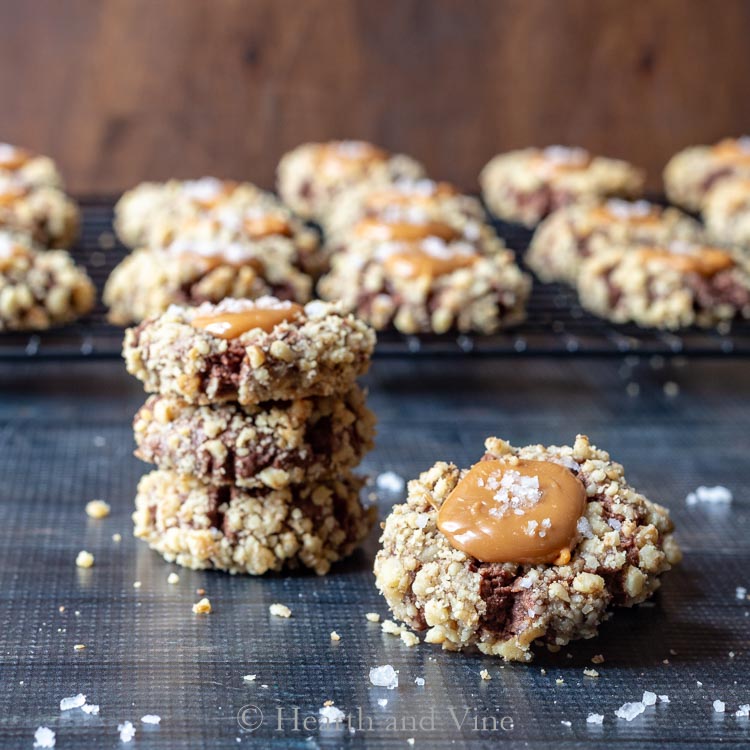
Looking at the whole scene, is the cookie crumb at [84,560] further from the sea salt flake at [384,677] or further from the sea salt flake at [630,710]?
the sea salt flake at [630,710]

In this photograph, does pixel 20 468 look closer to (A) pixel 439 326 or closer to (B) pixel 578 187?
(A) pixel 439 326

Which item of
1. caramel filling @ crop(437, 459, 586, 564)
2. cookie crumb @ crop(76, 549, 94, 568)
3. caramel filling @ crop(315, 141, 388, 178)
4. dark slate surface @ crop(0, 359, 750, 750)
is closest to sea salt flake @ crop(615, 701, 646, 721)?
dark slate surface @ crop(0, 359, 750, 750)

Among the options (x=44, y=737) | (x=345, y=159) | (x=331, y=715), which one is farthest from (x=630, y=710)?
(x=345, y=159)

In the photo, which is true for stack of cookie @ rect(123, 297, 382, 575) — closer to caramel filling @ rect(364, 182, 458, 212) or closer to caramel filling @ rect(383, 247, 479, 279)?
caramel filling @ rect(383, 247, 479, 279)

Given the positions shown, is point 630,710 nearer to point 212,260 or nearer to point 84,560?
point 84,560

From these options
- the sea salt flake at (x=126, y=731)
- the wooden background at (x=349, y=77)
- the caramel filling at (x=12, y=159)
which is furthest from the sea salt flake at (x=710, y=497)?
the wooden background at (x=349, y=77)

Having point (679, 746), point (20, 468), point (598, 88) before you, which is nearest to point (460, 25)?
point (598, 88)
